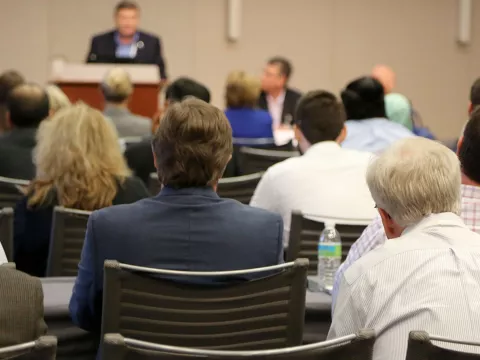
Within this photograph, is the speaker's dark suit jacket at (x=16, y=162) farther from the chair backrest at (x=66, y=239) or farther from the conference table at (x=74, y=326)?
the conference table at (x=74, y=326)

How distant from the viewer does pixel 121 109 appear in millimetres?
6895

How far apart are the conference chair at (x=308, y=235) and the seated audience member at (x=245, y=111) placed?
338cm

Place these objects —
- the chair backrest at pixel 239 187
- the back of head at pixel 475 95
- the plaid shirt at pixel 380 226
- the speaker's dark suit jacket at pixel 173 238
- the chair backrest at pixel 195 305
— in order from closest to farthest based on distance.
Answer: the chair backrest at pixel 195 305, the speaker's dark suit jacket at pixel 173 238, the plaid shirt at pixel 380 226, the back of head at pixel 475 95, the chair backrest at pixel 239 187

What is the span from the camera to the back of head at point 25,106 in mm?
4938

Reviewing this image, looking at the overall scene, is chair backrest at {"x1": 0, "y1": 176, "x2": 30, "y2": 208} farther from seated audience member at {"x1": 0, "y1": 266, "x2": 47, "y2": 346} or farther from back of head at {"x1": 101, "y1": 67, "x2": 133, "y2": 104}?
back of head at {"x1": 101, "y1": 67, "x2": 133, "y2": 104}

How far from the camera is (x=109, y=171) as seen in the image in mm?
3820

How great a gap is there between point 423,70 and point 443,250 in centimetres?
1051

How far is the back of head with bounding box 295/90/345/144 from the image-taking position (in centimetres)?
439

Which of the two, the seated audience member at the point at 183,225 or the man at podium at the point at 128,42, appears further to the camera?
the man at podium at the point at 128,42

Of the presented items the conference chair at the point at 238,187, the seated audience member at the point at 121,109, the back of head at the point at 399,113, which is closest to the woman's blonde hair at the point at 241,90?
the seated audience member at the point at 121,109

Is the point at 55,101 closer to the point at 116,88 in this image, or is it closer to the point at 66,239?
the point at 116,88

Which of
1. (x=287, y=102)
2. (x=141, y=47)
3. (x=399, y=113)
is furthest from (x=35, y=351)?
(x=287, y=102)

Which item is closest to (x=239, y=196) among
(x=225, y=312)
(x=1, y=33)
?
(x=225, y=312)

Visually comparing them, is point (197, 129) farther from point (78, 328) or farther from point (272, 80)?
point (272, 80)
